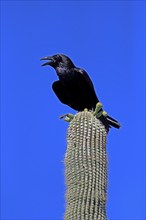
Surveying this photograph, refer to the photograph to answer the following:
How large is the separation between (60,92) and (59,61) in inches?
28.5

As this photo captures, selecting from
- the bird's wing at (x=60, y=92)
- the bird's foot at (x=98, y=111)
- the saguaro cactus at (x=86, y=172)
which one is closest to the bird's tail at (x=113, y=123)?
the bird's foot at (x=98, y=111)

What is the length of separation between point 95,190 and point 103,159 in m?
0.29

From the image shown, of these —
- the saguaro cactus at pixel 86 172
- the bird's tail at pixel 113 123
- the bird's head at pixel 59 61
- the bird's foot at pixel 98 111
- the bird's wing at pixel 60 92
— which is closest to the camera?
the saguaro cactus at pixel 86 172

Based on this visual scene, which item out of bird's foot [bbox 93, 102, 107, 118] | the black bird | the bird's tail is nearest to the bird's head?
the black bird

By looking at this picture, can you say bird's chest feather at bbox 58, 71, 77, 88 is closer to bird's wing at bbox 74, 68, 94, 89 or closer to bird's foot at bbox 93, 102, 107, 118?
bird's wing at bbox 74, 68, 94, 89

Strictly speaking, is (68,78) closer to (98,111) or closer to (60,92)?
(60,92)

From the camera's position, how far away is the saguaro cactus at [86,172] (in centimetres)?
360

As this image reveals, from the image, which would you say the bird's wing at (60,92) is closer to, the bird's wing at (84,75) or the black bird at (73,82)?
the black bird at (73,82)

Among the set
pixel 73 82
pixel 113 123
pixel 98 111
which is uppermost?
pixel 73 82

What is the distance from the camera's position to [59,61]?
6816 millimetres

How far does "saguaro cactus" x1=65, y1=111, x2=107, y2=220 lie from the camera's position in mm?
3604

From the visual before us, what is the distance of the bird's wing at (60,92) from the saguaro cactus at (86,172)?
127 inches

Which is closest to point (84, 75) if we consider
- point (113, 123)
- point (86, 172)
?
point (113, 123)

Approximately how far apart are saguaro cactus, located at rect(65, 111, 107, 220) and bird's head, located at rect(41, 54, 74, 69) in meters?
2.75
